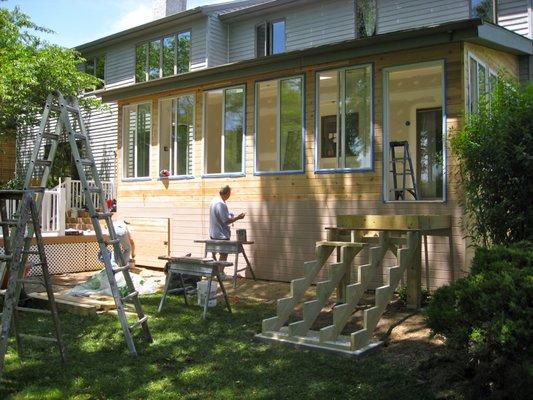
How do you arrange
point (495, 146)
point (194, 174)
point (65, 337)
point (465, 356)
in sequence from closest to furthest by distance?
point (465, 356)
point (65, 337)
point (495, 146)
point (194, 174)

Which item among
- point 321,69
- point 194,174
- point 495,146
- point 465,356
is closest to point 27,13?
point 194,174

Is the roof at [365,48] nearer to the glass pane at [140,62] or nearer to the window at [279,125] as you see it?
the window at [279,125]

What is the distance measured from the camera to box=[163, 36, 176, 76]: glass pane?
19500 mm

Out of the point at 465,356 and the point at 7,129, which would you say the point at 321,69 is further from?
the point at 7,129

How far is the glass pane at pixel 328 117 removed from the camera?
9797 mm

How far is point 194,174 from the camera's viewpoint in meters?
11.7

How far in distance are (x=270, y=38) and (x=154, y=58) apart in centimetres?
468

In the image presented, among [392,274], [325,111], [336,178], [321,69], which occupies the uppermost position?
[321,69]

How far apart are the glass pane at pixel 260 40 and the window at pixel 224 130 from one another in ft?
23.7

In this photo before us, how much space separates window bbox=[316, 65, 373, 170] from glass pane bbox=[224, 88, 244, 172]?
1837mm

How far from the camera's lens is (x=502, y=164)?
6.56 metres

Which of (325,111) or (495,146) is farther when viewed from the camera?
(325,111)

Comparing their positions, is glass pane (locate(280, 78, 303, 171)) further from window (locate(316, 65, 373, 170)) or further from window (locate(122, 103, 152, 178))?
window (locate(122, 103, 152, 178))

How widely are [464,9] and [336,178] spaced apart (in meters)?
7.43
